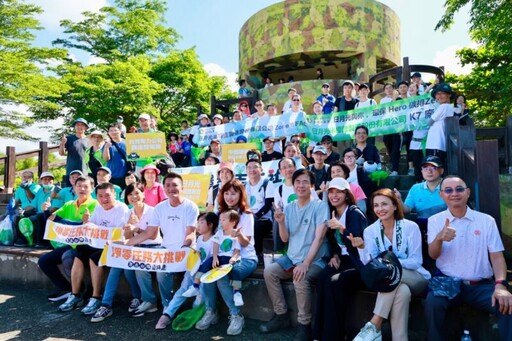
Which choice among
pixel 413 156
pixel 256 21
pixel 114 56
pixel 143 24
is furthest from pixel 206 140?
pixel 143 24

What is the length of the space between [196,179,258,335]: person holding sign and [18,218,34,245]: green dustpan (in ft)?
12.5

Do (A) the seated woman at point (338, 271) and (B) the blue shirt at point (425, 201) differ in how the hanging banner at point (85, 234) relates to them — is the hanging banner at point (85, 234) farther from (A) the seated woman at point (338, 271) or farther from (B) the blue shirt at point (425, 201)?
(B) the blue shirt at point (425, 201)

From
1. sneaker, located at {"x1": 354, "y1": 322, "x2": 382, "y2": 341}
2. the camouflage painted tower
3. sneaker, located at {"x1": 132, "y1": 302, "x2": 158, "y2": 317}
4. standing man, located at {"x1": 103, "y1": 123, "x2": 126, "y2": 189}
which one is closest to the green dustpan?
standing man, located at {"x1": 103, "y1": 123, "x2": 126, "y2": 189}

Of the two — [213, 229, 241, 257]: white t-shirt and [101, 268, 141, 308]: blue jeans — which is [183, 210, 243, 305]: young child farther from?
[101, 268, 141, 308]: blue jeans

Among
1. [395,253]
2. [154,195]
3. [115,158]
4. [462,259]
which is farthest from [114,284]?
[462,259]

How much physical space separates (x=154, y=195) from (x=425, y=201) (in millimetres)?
3736

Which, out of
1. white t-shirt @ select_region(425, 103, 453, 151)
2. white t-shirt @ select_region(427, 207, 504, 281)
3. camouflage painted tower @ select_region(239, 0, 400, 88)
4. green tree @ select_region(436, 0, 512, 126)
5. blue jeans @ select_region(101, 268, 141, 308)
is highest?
camouflage painted tower @ select_region(239, 0, 400, 88)

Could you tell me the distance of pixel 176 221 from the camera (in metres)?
4.50

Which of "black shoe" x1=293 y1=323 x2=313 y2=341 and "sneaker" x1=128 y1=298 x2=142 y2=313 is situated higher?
"black shoe" x1=293 y1=323 x2=313 y2=341

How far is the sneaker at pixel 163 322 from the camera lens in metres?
3.96

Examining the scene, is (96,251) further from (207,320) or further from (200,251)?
(207,320)

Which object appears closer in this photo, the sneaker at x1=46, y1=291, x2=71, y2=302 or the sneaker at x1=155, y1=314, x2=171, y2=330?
the sneaker at x1=155, y1=314, x2=171, y2=330

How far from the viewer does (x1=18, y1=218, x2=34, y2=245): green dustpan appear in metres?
6.15

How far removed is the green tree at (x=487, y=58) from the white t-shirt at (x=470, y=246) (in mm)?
8118
